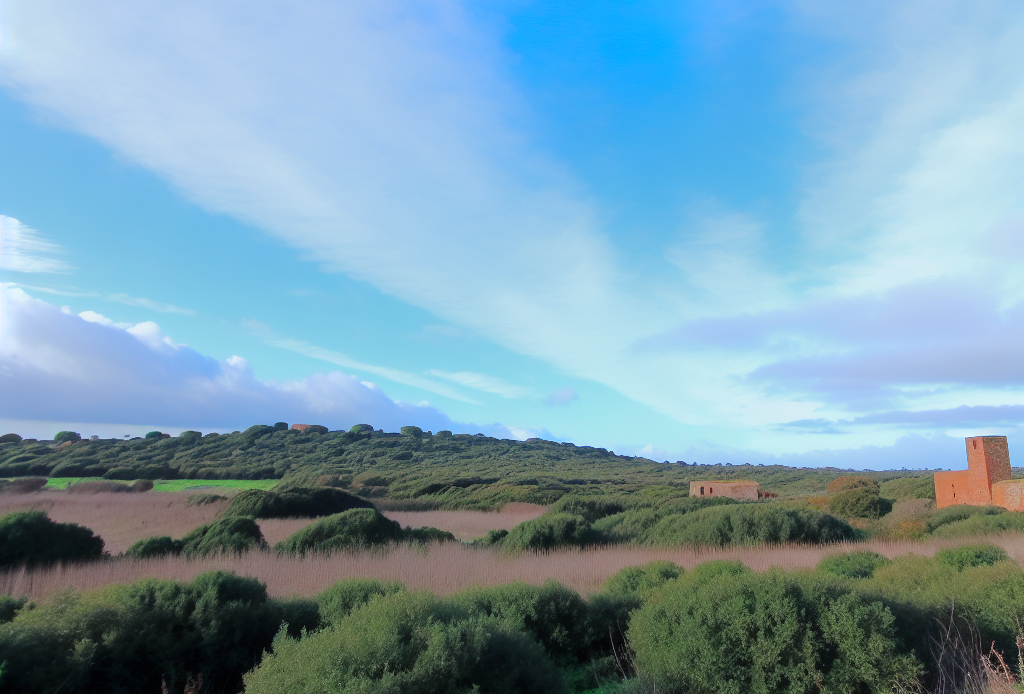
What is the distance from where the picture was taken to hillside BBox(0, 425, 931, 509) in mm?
35688

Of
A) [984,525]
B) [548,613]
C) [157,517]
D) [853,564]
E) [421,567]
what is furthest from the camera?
[157,517]

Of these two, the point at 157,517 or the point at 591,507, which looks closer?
the point at 157,517

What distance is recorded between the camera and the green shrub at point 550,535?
1394 cm

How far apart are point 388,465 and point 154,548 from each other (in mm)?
43288

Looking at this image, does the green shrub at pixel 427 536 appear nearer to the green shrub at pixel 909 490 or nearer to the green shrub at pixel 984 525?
the green shrub at pixel 984 525

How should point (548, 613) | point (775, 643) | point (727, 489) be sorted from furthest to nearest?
point (727, 489) < point (548, 613) < point (775, 643)

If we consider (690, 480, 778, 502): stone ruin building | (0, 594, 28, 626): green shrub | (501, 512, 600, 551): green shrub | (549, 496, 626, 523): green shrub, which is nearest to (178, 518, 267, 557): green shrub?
(0, 594, 28, 626): green shrub

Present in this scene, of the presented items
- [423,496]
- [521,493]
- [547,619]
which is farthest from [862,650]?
[423,496]

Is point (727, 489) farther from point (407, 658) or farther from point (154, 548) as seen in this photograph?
point (407, 658)

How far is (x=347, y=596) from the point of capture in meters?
6.70

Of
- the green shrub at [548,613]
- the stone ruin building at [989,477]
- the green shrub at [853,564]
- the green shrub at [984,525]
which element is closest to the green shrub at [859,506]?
the stone ruin building at [989,477]

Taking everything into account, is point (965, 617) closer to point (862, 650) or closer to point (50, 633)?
point (862, 650)

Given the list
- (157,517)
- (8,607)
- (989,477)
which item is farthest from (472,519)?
(8,607)

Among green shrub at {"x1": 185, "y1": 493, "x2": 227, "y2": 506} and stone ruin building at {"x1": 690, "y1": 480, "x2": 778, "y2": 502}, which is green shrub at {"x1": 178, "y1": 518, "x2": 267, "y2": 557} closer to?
green shrub at {"x1": 185, "y1": 493, "x2": 227, "y2": 506}
